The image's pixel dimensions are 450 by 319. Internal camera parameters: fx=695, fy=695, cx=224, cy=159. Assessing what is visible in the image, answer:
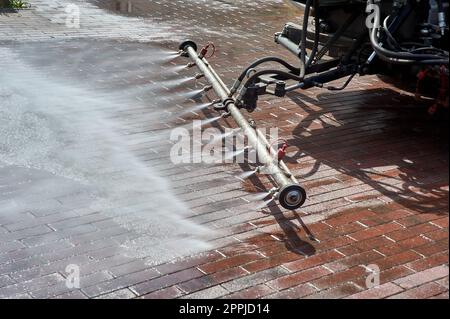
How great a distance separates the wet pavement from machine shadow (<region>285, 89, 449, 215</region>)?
2 cm

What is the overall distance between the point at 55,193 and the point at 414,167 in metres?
3.04

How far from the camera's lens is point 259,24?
13.3m

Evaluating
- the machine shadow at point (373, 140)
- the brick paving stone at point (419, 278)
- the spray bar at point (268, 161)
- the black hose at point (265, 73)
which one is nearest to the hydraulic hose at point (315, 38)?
the black hose at point (265, 73)

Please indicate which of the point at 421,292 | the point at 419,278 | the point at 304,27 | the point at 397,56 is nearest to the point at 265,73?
the point at 304,27

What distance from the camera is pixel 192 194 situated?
5715mm

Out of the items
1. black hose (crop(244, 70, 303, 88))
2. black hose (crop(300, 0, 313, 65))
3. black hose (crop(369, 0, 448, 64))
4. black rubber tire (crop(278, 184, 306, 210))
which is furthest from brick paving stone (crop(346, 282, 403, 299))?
black hose (crop(300, 0, 313, 65))

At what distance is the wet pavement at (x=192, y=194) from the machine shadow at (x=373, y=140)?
0.08ft

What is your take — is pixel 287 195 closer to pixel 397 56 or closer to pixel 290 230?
pixel 290 230

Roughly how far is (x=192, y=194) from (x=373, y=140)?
84.1 inches

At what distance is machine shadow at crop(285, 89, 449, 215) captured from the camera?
18.7ft

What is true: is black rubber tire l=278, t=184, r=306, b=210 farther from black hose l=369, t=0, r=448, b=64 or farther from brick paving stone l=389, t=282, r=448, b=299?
black hose l=369, t=0, r=448, b=64

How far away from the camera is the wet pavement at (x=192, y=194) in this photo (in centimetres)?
429

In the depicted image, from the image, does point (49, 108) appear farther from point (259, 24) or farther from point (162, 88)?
point (259, 24)
